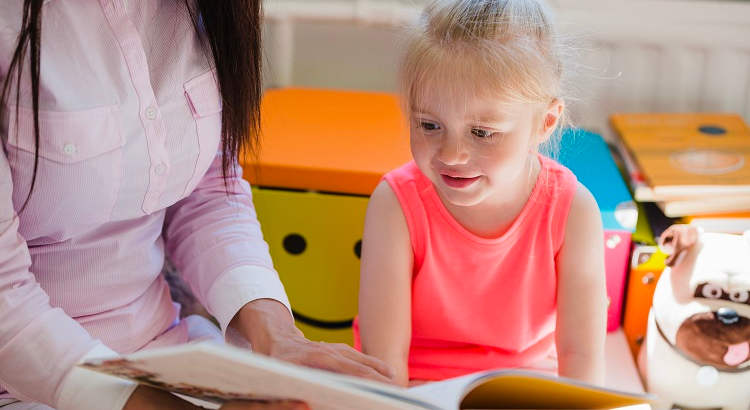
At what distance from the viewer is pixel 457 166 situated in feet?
2.88

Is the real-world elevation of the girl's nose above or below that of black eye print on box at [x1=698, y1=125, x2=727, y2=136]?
above

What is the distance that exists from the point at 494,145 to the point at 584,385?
1.02ft

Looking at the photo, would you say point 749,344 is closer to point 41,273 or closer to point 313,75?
point 41,273

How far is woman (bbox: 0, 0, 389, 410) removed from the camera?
70 cm

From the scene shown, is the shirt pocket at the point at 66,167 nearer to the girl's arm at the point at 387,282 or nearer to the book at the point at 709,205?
the girl's arm at the point at 387,282

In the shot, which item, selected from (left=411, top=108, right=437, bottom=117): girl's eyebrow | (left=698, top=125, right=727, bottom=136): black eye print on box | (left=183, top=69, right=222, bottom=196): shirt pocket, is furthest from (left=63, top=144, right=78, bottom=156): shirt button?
(left=698, top=125, right=727, bottom=136): black eye print on box

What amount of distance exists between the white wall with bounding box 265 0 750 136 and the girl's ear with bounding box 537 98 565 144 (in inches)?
21.7

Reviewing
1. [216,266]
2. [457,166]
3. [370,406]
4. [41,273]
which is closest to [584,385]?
[370,406]

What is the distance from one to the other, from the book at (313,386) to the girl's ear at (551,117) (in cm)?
35

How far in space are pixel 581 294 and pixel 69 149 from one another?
0.62 metres

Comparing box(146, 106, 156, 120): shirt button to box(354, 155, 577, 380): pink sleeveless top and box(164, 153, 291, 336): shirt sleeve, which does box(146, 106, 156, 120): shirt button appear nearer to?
box(164, 153, 291, 336): shirt sleeve

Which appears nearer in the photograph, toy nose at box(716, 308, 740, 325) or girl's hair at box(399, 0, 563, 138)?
girl's hair at box(399, 0, 563, 138)

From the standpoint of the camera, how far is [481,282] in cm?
100

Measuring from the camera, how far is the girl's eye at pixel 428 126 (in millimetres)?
887
